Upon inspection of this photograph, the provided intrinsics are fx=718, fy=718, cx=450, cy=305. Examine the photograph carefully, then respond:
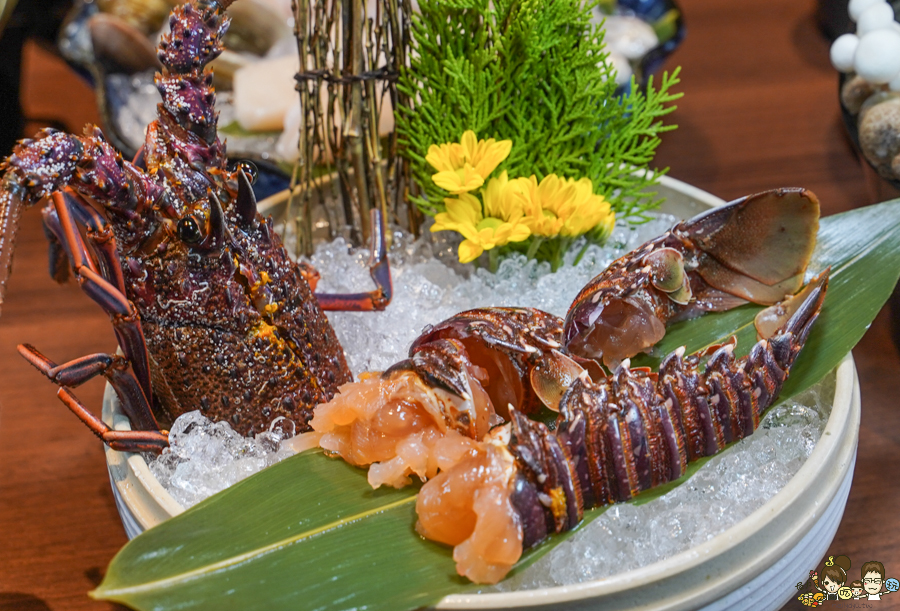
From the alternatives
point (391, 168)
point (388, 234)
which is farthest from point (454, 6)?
point (388, 234)

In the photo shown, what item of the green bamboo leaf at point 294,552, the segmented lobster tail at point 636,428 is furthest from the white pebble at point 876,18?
the green bamboo leaf at point 294,552

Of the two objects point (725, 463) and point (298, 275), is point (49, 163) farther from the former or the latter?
point (725, 463)

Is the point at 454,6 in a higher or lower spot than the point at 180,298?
higher

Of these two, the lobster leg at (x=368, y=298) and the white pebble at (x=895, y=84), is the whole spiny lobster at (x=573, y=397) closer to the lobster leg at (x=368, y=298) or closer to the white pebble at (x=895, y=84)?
the lobster leg at (x=368, y=298)

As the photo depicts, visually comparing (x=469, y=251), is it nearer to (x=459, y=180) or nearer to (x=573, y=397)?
(x=459, y=180)

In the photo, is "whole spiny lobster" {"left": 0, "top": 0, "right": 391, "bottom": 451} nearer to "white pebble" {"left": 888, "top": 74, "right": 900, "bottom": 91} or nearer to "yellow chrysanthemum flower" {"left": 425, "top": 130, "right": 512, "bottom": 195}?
"yellow chrysanthemum flower" {"left": 425, "top": 130, "right": 512, "bottom": 195}

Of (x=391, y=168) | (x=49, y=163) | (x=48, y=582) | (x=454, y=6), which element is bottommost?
(x=48, y=582)
